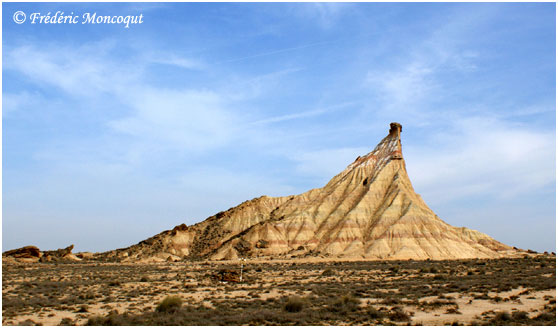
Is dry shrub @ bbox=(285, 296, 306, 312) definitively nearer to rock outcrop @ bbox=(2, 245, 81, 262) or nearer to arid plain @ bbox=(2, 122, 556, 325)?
arid plain @ bbox=(2, 122, 556, 325)

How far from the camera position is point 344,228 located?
8825 centimetres

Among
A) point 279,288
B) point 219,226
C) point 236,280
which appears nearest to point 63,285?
point 236,280

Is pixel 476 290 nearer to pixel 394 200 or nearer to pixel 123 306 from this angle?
pixel 123 306

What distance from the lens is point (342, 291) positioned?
97.1ft

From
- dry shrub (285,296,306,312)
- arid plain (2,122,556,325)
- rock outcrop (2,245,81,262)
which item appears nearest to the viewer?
arid plain (2,122,556,325)

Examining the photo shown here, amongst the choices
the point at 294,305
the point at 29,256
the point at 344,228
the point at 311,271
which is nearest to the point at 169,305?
the point at 294,305

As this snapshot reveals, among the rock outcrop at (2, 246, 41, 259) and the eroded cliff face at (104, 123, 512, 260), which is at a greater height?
the eroded cliff face at (104, 123, 512, 260)

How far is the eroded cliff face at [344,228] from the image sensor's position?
8156 centimetres

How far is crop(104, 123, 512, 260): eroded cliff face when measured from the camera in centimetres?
Answer: 8156

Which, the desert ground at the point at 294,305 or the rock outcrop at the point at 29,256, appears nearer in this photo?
the desert ground at the point at 294,305

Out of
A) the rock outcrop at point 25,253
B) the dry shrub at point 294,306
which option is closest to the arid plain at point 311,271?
the dry shrub at point 294,306

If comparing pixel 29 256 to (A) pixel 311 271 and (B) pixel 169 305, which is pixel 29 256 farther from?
(B) pixel 169 305

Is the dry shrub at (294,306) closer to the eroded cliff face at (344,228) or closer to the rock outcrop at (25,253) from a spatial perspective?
the eroded cliff face at (344,228)

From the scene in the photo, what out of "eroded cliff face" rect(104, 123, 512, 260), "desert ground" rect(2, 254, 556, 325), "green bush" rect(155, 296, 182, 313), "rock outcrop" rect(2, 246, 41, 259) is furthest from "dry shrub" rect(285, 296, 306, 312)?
"rock outcrop" rect(2, 246, 41, 259)
